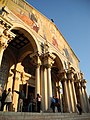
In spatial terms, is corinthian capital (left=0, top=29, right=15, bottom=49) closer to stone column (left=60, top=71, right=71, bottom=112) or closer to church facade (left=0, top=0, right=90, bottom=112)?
church facade (left=0, top=0, right=90, bottom=112)

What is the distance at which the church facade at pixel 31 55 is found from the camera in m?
8.83

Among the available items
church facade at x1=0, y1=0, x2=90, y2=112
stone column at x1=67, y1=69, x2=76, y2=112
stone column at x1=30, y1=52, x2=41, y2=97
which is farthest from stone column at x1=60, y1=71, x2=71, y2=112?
stone column at x1=30, y1=52, x2=41, y2=97

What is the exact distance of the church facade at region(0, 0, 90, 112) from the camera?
8828 mm

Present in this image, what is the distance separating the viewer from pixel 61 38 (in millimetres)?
15391

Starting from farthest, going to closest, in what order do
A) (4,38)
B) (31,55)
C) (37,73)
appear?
(31,55)
(37,73)
(4,38)

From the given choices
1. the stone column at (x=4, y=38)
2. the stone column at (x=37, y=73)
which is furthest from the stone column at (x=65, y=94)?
the stone column at (x=4, y=38)

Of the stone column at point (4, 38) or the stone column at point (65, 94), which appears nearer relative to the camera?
the stone column at point (4, 38)

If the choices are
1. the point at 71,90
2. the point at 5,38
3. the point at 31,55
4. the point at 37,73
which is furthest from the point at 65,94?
the point at 5,38

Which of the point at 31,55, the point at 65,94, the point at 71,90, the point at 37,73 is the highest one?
the point at 31,55

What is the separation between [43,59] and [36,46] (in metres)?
1.16

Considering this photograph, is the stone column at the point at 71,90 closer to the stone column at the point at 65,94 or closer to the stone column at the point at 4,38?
the stone column at the point at 65,94

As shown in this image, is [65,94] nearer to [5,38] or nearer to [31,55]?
[31,55]

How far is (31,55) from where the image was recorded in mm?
9922

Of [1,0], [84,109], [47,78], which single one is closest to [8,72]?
[47,78]
